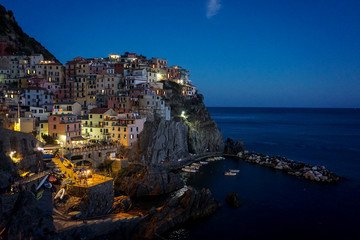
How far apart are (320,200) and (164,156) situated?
30.9 meters

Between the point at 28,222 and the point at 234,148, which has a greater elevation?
the point at 28,222

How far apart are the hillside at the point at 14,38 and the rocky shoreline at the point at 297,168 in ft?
247

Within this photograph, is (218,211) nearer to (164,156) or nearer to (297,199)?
(297,199)

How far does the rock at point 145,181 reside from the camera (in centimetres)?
4312

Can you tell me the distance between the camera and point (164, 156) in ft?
195

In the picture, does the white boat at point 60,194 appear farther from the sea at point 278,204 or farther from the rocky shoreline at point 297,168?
the rocky shoreline at point 297,168

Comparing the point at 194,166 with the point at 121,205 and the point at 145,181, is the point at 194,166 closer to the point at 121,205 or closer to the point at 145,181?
the point at 145,181

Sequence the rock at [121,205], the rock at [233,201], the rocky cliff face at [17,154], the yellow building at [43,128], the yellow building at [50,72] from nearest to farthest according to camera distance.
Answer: the rocky cliff face at [17,154] → the rock at [121,205] → the rock at [233,201] → the yellow building at [43,128] → the yellow building at [50,72]

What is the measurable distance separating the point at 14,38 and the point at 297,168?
95.4m

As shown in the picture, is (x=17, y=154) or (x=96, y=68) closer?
(x=17, y=154)

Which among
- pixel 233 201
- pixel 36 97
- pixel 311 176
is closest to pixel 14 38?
pixel 36 97

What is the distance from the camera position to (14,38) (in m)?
91.6

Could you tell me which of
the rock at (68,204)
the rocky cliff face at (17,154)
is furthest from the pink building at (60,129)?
the rock at (68,204)

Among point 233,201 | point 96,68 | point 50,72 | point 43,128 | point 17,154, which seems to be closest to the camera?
point 17,154
